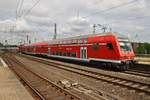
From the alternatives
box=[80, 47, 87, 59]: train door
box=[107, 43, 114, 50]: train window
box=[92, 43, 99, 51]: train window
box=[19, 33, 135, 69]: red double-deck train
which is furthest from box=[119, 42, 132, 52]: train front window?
box=[80, 47, 87, 59]: train door

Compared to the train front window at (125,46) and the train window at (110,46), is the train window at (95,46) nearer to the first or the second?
the train window at (110,46)

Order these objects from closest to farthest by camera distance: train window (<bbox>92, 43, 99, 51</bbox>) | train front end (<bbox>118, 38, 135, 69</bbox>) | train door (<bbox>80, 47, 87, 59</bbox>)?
1. train front end (<bbox>118, 38, 135, 69</bbox>)
2. train window (<bbox>92, 43, 99, 51</bbox>)
3. train door (<bbox>80, 47, 87, 59</bbox>)

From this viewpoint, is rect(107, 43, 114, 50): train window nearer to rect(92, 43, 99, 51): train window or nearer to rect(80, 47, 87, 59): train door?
rect(92, 43, 99, 51): train window

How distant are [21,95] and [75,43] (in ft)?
58.9

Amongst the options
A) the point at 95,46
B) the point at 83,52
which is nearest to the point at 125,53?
the point at 95,46

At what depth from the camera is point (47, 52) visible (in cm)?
4175

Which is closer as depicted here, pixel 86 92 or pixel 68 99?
pixel 68 99

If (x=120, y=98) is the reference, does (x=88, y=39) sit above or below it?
above

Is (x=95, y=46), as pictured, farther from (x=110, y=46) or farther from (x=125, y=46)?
(x=125, y=46)

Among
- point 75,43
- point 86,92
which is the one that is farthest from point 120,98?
point 75,43

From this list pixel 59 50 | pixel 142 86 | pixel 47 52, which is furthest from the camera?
pixel 47 52

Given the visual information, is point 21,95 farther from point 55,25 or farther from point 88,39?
point 55,25

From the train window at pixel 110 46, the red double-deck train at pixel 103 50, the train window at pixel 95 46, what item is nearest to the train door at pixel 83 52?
the red double-deck train at pixel 103 50

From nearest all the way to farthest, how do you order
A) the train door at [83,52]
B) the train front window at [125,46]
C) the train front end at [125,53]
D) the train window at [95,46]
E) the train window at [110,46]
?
the train front end at [125,53]
the train window at [110,46]
the train front window at [125,46]
the train window at [95,46]
the train door at [83,52]
